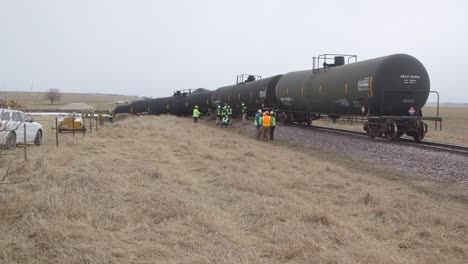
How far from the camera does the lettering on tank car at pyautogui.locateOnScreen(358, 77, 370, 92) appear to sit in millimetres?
18391

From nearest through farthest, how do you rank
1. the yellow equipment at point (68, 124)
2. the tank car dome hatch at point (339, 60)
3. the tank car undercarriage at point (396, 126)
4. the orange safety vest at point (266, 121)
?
1. the tank car undercarriage at point (396, 126)
2. the orange safety vest at point (266, 121)
3. the tank car dome hatch at point (339, 60)
4. the yellow equipment at point (68, 124)

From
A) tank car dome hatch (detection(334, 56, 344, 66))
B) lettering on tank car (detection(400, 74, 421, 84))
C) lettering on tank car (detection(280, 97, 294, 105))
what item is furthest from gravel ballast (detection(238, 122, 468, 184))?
lettering on tank car (detection(280, 97, 294, 105))

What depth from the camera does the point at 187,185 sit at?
909 cm

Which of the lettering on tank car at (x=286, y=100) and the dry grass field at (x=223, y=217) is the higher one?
the lettering on tank car at (x=286, y=100)

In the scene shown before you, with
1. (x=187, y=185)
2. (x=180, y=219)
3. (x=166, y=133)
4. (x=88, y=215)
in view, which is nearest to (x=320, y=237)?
(x=180, y=219)

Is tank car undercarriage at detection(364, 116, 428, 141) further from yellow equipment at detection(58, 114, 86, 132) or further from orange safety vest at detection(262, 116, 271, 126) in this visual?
yellow equipment at detection(58, 114, 86, 132)

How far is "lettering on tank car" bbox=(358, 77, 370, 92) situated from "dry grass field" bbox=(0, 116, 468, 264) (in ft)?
26.2

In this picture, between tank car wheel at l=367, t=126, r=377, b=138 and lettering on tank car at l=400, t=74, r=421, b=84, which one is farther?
tank car wheel at l=367, t=126, r=377, b=138

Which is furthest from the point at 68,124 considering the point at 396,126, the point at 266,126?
the point at 396,126

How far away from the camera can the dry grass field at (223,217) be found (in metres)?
4.98

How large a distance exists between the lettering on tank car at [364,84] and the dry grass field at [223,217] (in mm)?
7991

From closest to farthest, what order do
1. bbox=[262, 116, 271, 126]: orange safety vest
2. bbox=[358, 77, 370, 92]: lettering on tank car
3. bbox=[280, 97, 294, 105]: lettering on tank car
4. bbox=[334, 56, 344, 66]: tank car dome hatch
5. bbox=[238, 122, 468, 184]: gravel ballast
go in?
1. bbox=[238, 122, 468, 184]: gravel ballast
2. bbox=[358, 77, 370, 92]: lettering on tank car
3. bbox=[262, 116, 271, 126]: orange safety vest
4. bbox=[334, 56, 344, 66]: tank car dome hatch
5. bbox=[280, 97, 294, 105]: lettering on tank car

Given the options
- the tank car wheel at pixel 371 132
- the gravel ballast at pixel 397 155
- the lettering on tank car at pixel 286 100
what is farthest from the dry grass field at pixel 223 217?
the lettering on tank car at pixel 286 100

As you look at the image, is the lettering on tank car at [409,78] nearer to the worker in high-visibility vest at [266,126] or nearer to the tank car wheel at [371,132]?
the tank car wheel at [371,132]
